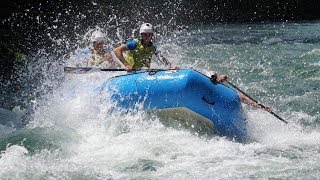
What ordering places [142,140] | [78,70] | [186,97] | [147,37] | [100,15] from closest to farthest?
1. [142,140]
2. [186,97]
3. [147,37]
4. [78,70]
5. [100,15]

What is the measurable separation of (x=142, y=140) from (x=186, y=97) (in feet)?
2.64

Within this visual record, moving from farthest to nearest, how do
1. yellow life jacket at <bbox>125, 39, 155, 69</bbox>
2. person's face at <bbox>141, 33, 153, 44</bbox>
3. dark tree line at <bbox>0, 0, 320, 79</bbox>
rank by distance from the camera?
dark tree line at <bbox>0, 0, 320, 79</bbox>, yellow life jacket at <bbox>125, 39, 155, 69</bbox>, person's face at <bbox>141, 33, 153, 44</bbox>

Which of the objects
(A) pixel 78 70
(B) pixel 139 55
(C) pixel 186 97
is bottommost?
(C) pixel 186 97

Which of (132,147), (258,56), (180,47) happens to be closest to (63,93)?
(132,147)

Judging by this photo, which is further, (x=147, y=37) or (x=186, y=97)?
(x=147, y=37)

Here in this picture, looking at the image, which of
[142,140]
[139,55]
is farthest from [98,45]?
[142,140]

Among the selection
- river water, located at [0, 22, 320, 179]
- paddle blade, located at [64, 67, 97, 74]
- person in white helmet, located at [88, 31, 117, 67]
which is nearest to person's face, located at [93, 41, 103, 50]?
person in white helmet, located at [88, 31, 117, 67]

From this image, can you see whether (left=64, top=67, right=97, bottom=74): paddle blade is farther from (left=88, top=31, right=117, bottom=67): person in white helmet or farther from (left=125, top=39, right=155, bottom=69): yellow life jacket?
(left=125, top=39, right=155, bottom=69): yellow life jacket

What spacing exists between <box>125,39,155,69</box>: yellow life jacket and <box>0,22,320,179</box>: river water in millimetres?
509

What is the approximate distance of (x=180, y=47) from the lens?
52.5 ft

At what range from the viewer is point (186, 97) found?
6152 millimetres

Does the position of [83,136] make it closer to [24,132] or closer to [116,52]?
[24,132]

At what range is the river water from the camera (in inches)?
198

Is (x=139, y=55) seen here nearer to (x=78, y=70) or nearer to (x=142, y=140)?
(x=78, y=70)
